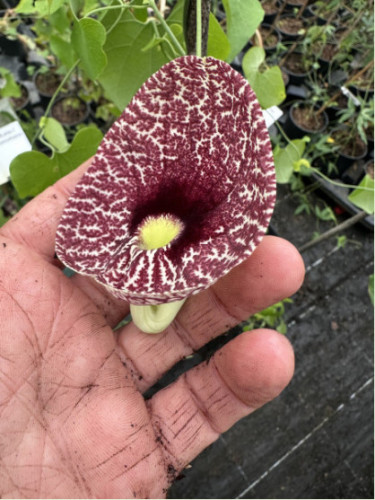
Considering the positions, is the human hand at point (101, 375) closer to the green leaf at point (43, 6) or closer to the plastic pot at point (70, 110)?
the green leaf at point (43, 6)

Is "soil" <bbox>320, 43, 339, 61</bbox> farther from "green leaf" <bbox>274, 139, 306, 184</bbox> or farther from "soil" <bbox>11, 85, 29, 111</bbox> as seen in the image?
"soil" <bbox>11, 85, 29, 111</bbox>

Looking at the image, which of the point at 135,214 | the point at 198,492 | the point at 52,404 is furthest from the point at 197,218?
the point at 198,492

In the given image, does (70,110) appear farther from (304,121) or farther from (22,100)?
(304,121)

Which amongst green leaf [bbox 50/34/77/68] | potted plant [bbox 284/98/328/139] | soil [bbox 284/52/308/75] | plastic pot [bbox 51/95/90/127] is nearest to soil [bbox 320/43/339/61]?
soil [bbox 284/52/308/75]

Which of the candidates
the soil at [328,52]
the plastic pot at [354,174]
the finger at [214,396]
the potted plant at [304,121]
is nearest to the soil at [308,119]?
the potted plant at [304,121]

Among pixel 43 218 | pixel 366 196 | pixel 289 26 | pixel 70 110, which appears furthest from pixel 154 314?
pixel 289 26

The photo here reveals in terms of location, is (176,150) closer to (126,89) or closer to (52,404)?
(126,89)
